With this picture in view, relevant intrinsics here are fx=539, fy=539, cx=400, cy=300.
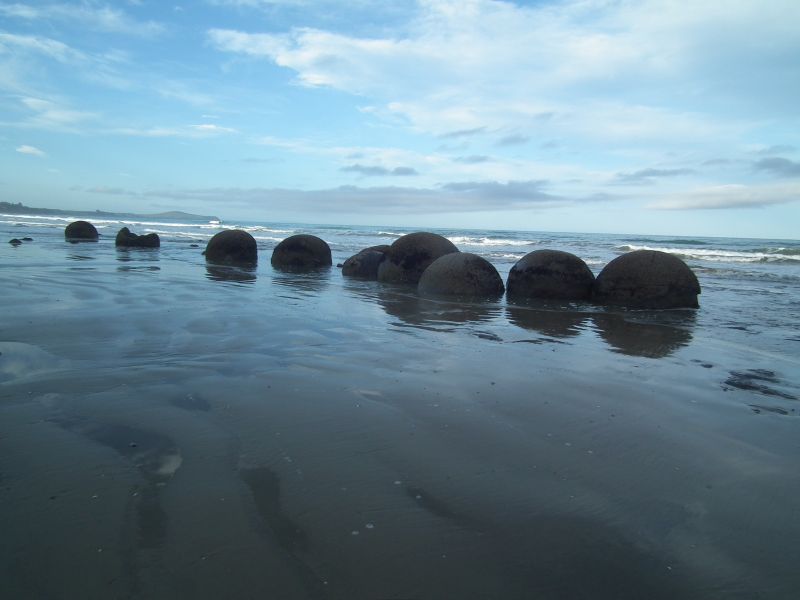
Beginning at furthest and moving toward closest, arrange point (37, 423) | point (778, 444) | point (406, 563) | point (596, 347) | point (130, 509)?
1. point (596, 347)
2. point (778, 444)
3. point (37, 423)
4. point (130, 509)
5. point (406, 563)

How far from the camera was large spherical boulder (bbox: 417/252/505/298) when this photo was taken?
34.2 feet

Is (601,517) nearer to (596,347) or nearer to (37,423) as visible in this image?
(37,423)

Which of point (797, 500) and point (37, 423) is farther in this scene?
point (37, 423)

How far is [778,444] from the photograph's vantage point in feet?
11.0

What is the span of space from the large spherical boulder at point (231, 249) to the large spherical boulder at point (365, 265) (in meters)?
4.35

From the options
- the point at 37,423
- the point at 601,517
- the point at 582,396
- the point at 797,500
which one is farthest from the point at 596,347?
the point at 37,423

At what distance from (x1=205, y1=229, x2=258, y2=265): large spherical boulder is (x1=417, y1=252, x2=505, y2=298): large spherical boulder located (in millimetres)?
7831

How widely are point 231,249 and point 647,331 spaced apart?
508 inches

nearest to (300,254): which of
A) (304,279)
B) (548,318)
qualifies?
(304,279)

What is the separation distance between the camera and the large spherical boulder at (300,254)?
15.8 metres

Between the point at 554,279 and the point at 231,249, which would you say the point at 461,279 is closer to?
the point at 554,279

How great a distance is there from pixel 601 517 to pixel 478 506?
55 cm

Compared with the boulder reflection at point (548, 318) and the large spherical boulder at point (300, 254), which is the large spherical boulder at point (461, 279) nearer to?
the boulder reflection at point (548, 318)

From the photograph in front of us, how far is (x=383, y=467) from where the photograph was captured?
109 inches
